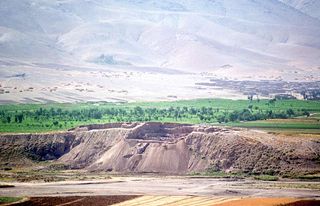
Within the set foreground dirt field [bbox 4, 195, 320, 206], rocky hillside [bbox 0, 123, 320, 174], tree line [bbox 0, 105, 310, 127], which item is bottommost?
foreground dirt field [bbox 4, 195, 320, 206]

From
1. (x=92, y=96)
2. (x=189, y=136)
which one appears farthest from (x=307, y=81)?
(x=189, y=136)

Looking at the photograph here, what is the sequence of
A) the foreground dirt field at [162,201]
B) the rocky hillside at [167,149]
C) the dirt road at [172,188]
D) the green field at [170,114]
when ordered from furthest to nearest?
the green field at [170,114] → the rocky hillside at [167,149] → the dirt road at [172,188] → the foreground dirt field at [162,201]

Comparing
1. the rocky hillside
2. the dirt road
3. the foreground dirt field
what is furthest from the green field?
the foreground dirt field

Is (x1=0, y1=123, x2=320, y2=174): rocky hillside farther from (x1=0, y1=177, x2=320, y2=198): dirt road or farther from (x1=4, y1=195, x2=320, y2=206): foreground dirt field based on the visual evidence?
(x1=4, y1=195, x2=320, y2=206): foreground dirt field

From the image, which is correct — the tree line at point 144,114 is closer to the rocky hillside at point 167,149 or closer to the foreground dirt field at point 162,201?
the rocky hillside at point 167,149

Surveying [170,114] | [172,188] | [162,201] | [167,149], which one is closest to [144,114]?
[170,114]

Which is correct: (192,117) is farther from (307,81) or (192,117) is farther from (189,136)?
(307,81)

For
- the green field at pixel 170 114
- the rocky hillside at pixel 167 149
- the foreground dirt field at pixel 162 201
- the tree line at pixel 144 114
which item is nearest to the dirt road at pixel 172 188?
the foreground dirt field at pixel 162 201
